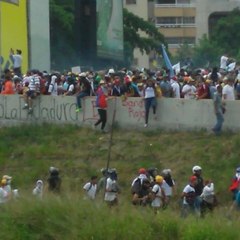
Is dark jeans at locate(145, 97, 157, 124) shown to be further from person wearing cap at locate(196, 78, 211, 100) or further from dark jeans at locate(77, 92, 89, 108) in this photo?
dark jeans at locate(77, 92, 89, 108)

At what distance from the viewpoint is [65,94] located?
130ft

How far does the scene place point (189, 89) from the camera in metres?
37.5

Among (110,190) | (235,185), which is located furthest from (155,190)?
(235,185)

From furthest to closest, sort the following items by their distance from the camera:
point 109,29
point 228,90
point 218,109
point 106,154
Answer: point 109,29
point 106,154
point 228,90
point 218,109

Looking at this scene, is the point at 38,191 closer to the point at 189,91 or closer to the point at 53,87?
the point at 189,91

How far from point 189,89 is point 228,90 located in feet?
7.16

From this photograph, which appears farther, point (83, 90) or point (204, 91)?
point (83, 90)

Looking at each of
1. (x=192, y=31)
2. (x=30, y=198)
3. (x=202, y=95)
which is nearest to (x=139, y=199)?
(x=30, y=198)

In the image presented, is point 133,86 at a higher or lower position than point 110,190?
higher

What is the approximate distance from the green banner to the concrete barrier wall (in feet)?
39.2

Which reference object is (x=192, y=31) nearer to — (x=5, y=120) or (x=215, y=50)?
(x=215, y=50)

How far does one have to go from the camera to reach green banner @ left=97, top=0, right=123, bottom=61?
5253 cm

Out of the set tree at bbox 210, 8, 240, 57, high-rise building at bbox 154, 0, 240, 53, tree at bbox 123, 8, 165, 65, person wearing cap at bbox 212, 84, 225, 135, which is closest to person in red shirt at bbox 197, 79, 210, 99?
person wearing cap at bbox 212, 84, 225, 135

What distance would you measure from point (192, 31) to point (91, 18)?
5998 centimetres
